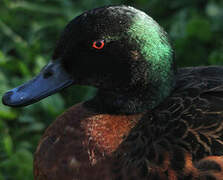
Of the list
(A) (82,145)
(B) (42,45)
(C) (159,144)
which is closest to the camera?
(C) (159,144)

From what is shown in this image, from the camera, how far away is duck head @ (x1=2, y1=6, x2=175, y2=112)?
5.26 feet

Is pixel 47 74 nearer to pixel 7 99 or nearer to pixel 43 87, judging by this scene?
pixel 43 87

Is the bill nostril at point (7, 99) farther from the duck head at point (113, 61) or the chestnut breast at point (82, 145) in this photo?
the chestnut breast at point (82, 145)

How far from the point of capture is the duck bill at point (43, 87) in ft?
5.53

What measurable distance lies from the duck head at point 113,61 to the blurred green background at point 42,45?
2.02ft

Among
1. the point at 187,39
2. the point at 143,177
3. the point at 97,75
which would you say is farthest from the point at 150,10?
the point at 143,177

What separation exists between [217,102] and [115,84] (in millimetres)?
350

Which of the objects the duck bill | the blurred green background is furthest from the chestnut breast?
the blurred green background

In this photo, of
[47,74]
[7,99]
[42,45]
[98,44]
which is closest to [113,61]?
[98,44]

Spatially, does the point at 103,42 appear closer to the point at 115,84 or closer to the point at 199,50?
the point at 115,84

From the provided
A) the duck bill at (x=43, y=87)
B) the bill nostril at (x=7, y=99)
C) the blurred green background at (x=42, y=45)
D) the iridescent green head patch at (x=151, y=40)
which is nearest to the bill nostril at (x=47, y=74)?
the duck bill at (x=43, y=87)

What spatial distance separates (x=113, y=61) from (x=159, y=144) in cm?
32

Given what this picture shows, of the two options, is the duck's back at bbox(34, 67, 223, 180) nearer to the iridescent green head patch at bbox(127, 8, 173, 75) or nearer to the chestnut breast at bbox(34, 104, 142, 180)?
the chestnut breast at bbox(34, 104, 142, 180)

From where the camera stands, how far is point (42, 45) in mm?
2994
